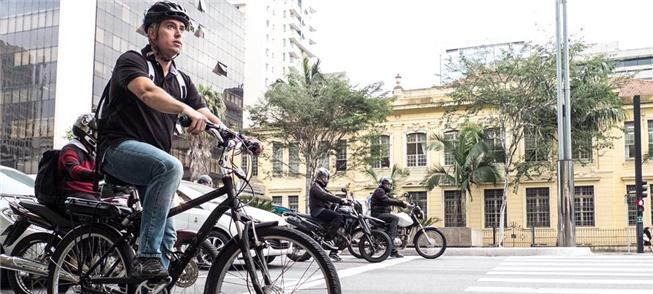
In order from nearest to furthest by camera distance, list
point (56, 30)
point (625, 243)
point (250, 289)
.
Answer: point (250, 289), point (625, 243), point (56, 30)

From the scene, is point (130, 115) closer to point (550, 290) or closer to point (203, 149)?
point (550, 290)

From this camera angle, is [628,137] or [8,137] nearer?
[628,137]

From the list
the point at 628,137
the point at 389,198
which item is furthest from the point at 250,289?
the point at 628,137

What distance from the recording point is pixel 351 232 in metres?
11.7

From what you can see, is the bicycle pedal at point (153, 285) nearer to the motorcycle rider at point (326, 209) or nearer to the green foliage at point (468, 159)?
the motorcycle rider at point (326, 209)

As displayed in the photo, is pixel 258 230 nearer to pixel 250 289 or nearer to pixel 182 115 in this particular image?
pixel 250 289

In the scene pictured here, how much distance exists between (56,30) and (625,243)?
39166 millimetres

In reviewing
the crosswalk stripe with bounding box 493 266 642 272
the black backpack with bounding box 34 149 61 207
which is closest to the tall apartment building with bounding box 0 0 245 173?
the crosswalk stripe with bounding box 493 266 642 272

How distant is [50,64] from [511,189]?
32.8 metres

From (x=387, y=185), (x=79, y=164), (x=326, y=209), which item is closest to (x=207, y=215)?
(x=79, y=164)

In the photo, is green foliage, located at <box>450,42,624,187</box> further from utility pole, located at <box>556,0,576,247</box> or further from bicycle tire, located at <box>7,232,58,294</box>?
bicycle tire, located at <box>7,232,58,294</box>

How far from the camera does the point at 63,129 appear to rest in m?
47.1

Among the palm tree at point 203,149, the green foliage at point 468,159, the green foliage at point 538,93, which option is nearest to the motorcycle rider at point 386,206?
the green foliage at point 538,93

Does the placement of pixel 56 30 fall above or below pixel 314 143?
above
